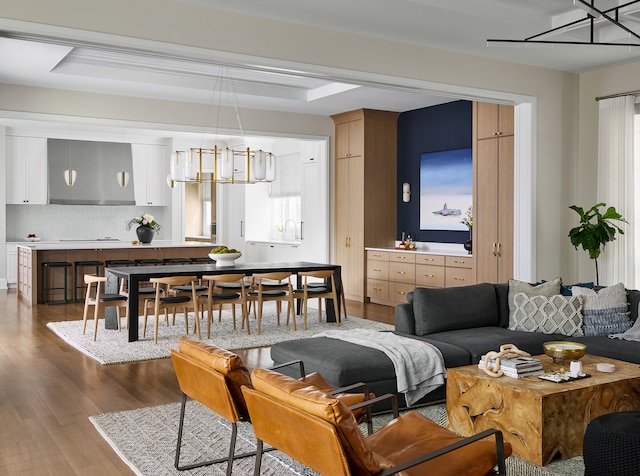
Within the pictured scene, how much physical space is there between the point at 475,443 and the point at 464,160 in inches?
271

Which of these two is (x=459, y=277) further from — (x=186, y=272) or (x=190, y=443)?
(x=190, y=443)

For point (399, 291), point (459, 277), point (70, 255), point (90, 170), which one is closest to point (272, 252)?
point (90, 170)

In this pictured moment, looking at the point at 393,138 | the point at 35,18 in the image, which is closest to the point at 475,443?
the point at 35,18

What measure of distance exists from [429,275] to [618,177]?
2764 mm

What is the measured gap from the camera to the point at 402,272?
31.2ft

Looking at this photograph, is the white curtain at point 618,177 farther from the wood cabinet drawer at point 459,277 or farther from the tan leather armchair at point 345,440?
the tan leather armchair at point 345,440

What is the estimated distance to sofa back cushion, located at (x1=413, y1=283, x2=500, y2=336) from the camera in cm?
538

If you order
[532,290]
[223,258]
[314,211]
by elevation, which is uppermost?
[314,211]

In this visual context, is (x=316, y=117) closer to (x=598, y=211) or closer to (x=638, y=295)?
(x=598, y=211)

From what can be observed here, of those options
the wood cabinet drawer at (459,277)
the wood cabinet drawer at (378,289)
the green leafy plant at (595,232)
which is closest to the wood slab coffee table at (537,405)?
the green leafy plant at (595,232)

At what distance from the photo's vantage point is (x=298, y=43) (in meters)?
5.71

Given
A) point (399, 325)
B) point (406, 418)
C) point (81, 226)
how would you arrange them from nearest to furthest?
point (406, 418)
point (399, 325)
point (81, 226)

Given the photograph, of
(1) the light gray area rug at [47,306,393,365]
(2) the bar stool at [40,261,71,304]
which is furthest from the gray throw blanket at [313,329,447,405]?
(2) the bar stool at [40,261,71,304]

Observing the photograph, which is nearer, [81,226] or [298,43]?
[298,43]
